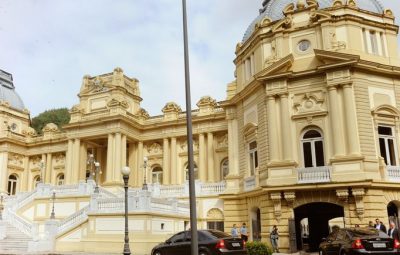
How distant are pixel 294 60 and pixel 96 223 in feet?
47.0

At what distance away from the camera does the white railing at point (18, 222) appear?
84.0 feet

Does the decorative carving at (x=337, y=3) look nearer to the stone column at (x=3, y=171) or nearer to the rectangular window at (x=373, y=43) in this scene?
the rectangular window at (x=373, y=43)

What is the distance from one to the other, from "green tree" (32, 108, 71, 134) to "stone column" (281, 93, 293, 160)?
43.9 meters

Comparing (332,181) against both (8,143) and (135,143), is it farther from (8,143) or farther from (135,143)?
(8,143)

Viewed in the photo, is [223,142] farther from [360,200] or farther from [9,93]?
[9,93]

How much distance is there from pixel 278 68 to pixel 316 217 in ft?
33.6

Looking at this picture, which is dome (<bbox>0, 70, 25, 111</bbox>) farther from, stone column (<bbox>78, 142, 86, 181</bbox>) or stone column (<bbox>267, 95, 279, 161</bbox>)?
stone column (<bbox>267, 95, 279, 161</bbox>)

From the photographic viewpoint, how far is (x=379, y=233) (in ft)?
44.0

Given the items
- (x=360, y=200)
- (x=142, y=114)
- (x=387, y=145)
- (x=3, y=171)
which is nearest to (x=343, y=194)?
(x=360, y=200)

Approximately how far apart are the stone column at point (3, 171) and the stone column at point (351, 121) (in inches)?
1305

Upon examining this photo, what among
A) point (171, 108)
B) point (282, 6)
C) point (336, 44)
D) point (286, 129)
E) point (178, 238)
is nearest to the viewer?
point (178, 238)

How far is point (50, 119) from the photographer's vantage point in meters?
60.7

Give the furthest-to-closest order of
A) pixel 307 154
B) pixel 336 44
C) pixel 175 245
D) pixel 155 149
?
pixel 155 149 → pixel 336 44 → pixel 307 154 → pixel 175 245

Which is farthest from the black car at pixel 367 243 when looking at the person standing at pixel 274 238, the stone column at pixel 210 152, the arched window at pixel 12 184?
the arched window at pixel 12 184
